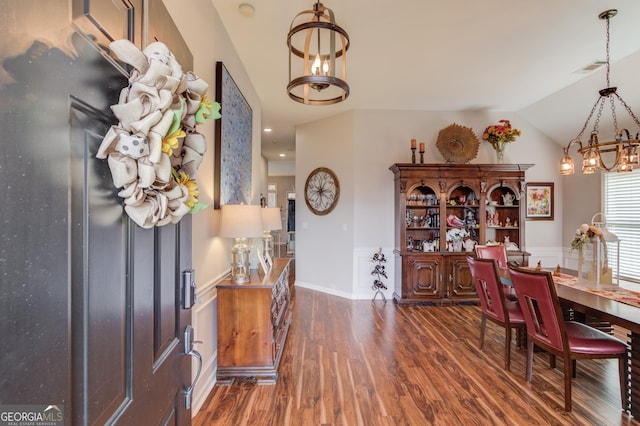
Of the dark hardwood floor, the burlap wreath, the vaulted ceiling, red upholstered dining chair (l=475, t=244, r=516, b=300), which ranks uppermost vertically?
the vaulted ceiling

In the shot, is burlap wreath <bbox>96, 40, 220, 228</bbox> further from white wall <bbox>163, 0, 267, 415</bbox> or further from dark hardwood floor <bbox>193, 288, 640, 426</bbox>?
dark hardwood floor <bbox>193, 288, 640, 426</bbox>

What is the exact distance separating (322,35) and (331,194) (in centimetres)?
285

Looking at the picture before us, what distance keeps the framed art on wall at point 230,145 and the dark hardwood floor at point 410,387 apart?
5.30 ft

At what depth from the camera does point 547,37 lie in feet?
9.89

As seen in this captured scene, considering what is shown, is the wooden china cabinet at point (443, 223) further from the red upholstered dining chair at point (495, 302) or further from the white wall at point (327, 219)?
the red upholstered dining chair at point (495, 302)

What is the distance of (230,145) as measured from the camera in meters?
2.79

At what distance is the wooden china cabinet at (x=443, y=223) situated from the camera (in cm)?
457

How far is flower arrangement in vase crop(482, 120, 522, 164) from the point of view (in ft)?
15.6

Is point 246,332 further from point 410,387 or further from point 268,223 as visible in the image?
point 410,387

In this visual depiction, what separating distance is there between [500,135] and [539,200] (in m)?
1.51

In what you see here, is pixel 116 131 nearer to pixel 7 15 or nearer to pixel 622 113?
pixel 7 15

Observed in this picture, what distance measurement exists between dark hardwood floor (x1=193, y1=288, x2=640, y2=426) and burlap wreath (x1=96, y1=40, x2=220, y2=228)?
6.38 feet

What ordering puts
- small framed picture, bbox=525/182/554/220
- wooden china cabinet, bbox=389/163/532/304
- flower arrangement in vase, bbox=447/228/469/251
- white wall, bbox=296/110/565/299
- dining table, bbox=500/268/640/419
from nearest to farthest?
dining table, bbox=500/268/640/419, wooden china cabinet, bbox=389/163/532/304, flower arrangement in vase, bbox=447/228/469/251, white wall, bbox=296/110/565/299, small framed picture, bbox=525/182/554/220

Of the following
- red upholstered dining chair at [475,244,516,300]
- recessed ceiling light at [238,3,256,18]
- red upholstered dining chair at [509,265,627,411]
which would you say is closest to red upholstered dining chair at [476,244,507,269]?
red upholstered dining chair at [475,244,516,300]
